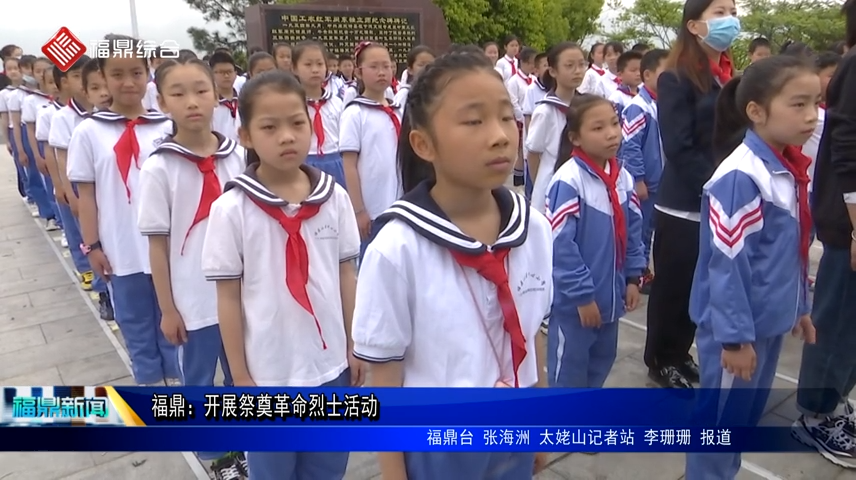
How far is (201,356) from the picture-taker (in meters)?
2.17

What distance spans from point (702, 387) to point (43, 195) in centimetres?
609

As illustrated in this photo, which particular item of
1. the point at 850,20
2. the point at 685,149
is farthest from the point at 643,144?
the point at 850,20

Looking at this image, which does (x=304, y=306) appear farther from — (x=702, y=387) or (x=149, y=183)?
(x=702, y=387)

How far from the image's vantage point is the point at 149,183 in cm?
197

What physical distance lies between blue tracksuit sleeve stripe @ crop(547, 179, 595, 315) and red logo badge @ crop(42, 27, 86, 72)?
3.00 meters

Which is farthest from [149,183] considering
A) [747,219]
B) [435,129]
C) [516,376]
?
[747,219]

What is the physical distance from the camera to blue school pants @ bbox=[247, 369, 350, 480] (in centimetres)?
168

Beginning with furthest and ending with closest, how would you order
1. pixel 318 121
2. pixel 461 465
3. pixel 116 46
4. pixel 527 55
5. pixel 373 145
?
pixel 527 55
pixel 318 121
pixel 373 145
pixel 116 46
pixel 461 465

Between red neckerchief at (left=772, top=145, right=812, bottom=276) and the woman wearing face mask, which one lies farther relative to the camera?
the woman wearing face mask

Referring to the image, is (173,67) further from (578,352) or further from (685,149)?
(685,149)

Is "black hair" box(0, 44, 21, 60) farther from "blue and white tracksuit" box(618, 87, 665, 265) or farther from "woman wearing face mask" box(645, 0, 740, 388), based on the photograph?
"woman wearing face mask" box(645, 0, 740, 388)

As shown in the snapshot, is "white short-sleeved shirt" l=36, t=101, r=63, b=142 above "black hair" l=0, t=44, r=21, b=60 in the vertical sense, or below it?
below

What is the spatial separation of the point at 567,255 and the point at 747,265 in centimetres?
54

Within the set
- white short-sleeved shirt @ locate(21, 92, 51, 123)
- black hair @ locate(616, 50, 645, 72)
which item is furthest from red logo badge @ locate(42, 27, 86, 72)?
black hair @ locate(616, 50, 645, 72)
